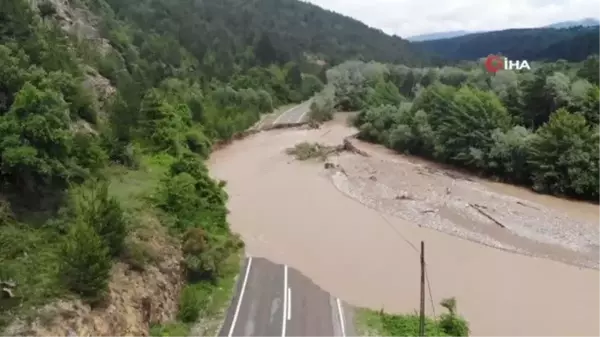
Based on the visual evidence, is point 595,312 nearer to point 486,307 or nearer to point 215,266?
point 486,307

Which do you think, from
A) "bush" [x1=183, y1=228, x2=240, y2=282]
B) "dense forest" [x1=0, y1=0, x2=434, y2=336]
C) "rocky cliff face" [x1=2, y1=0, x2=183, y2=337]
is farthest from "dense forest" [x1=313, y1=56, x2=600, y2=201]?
"rocky cliff face" [x1=2, y1=0, x2=183, y2=337]

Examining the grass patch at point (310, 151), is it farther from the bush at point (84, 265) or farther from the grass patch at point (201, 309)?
the bush at point (84, 265)

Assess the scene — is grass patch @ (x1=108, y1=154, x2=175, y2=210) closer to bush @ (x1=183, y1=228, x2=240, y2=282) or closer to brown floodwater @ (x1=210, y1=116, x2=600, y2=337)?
Answer: bush @ (x1=183, y1=228, x2=240, y2=282)

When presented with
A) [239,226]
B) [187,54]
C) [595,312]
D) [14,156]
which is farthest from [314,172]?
[187,54]

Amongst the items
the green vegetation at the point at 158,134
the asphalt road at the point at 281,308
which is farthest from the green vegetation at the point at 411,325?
the asphalt road at the point at 281,308

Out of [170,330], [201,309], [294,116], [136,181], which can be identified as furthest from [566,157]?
[294,116]
